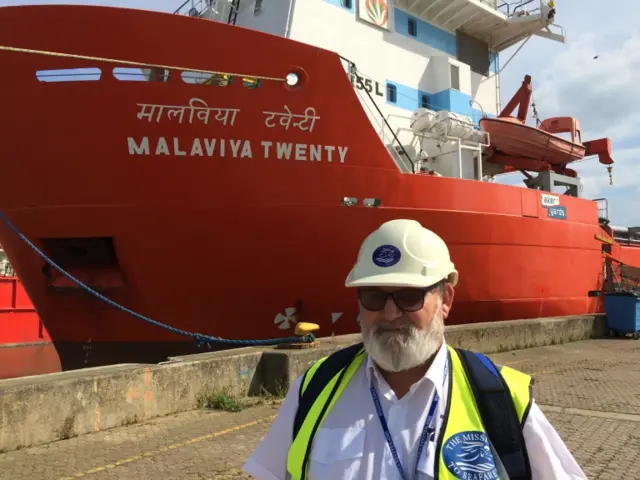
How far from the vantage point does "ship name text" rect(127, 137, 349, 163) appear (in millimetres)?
6315

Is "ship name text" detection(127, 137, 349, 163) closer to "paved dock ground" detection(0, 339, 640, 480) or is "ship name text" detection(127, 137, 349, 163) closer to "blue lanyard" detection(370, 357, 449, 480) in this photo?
"paved dock ground" detection(0, 339, 640, 480)

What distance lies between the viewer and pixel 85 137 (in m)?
6.31

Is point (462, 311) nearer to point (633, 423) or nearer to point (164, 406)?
point (633, 423)

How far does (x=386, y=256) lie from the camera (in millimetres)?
1473

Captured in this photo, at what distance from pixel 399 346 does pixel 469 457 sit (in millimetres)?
314

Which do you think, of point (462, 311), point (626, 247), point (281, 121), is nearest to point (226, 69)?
point (281, 121)

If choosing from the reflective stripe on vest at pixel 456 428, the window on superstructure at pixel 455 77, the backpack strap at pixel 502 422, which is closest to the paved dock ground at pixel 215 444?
the reflective stripe on vest at pixel 456 428

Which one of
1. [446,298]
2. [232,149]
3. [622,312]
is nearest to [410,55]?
[232,149]

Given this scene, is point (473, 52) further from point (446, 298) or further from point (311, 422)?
point (311, 422)

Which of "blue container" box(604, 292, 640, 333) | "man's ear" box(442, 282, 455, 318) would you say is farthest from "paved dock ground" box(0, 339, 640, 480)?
"blue container" box(604, 292, 640, 333)

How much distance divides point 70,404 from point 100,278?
3.15m

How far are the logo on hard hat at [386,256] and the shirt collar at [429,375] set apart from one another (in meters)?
0.26

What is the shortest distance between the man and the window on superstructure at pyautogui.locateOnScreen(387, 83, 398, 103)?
8.88m

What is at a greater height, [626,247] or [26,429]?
[626,247]
